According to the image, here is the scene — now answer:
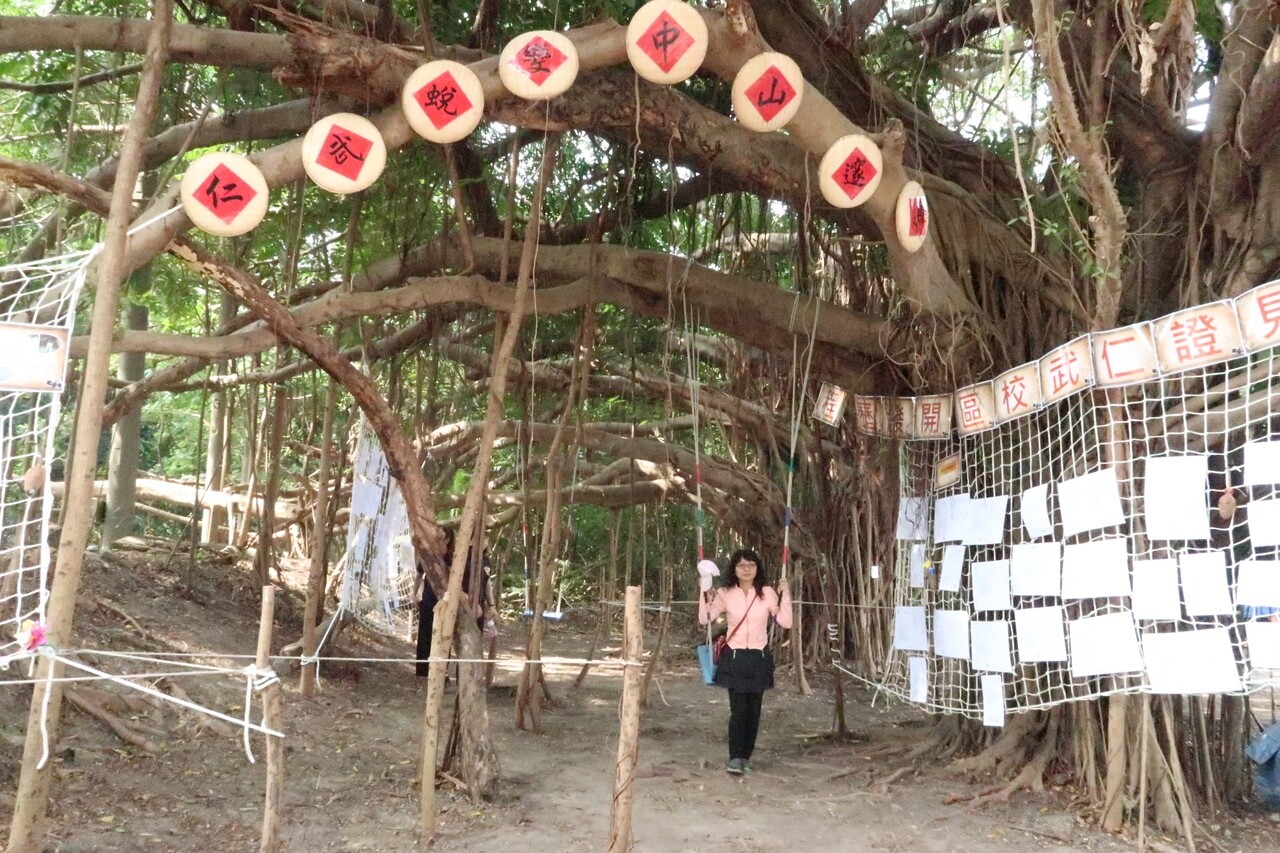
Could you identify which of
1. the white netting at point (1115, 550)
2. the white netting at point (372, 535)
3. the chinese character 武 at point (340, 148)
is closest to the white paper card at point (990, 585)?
the white netting at point (1115, 550)

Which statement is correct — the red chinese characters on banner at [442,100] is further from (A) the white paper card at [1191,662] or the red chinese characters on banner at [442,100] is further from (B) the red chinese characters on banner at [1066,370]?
(A) the white paper card at [1191,662]

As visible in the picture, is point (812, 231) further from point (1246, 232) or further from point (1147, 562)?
point (1147, 562)

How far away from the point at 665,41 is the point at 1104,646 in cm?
251

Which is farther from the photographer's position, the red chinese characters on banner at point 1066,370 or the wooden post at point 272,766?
the red chinese characters on banner at point 1066,370

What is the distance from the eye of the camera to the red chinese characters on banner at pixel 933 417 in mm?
4547

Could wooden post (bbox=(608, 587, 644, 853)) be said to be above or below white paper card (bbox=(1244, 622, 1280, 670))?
below

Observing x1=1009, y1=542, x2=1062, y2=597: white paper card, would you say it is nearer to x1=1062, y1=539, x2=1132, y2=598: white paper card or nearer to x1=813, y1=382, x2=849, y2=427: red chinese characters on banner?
x1=1062, y1=539, x2=1132, y2=598: white paper card

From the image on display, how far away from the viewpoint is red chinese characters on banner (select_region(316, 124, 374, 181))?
10.6 ft

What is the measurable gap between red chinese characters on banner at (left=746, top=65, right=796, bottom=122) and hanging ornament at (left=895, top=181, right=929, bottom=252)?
654 mm

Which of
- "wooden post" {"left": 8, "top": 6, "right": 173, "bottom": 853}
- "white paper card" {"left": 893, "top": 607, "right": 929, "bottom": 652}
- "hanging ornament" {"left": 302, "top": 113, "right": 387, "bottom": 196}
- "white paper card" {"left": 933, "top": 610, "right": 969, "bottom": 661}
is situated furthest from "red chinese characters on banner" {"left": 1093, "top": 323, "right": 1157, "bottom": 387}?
"wooden post" {"left": 8, "top": 6, "right": 173, "bottom": 853}

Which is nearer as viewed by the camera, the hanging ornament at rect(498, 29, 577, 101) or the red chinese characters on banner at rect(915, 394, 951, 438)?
the hanging ornament at rect(498, 29, 577, 101)

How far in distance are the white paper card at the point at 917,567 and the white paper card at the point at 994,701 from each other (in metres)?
0.63

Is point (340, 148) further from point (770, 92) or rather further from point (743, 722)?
point (743, 722)

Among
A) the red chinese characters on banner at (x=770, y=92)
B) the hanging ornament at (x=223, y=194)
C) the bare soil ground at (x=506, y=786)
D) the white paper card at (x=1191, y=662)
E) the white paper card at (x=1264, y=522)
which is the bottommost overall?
the bare soil ground at (x=506, y=786)
